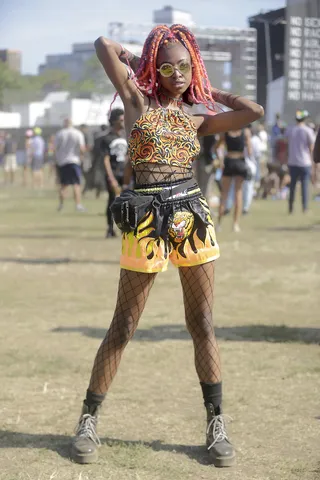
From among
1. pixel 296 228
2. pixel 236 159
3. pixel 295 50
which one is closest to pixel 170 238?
pixel 236 159

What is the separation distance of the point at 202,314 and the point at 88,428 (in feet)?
2.65

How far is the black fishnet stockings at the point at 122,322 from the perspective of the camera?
4.68m

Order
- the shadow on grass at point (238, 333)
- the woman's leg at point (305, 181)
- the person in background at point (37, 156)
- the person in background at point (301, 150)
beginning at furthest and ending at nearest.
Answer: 1. the person in background at point (37, 156)
2. the woman's leg at point (305, 181)
3. the person in background at point (301, 150)
4. the shadow on grass at point (238, 333)

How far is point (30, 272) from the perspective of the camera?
11469mm

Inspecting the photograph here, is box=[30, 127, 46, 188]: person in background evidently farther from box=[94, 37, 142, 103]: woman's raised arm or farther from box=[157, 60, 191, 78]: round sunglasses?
box=[157, 60, 191, 78]: round sunglasses

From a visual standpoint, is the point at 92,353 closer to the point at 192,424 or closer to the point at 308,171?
the point at 192,424

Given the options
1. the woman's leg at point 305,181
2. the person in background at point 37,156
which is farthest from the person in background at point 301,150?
the person in background at point 37,156

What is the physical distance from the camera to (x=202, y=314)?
477cm

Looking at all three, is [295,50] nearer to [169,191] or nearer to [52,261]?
[52,261]

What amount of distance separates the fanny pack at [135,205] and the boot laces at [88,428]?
971mm

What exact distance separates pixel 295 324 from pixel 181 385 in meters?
2.24

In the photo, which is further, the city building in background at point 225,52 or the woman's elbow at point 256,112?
the city building in background at point 225,52

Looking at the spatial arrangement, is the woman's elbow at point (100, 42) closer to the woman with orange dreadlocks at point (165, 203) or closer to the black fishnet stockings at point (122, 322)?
the woman with orange dreadlocks at point (165, 203)

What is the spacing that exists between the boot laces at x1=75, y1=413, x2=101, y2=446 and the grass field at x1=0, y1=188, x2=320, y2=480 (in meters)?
0.12
